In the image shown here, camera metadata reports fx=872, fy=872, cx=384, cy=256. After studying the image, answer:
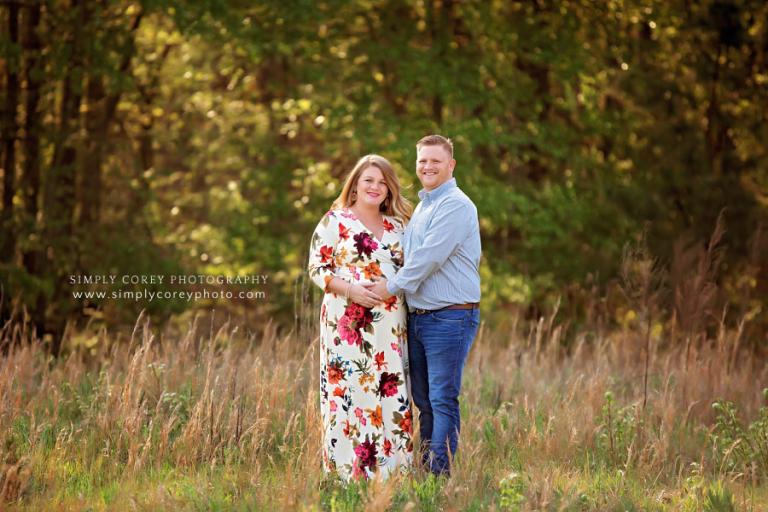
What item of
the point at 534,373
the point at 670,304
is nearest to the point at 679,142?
the point at 670,304

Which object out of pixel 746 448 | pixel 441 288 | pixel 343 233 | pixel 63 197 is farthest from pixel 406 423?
pixel 63 197

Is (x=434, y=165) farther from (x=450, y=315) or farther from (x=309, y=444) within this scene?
(x=309, y=444)

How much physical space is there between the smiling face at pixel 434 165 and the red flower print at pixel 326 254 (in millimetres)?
628

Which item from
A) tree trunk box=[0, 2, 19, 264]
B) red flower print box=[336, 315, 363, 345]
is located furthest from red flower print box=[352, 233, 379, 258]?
tree trunk box=[0, 2, 19, 264]

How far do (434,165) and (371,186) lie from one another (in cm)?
38

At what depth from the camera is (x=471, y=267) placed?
4641 mm

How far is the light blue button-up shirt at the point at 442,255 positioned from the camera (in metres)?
4.47

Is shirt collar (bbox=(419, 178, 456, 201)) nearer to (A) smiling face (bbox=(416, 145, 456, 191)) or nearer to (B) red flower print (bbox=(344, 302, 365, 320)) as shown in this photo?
(A) smiling face (bbox=(416, 145, 456, 191))

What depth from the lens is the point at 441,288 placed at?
14.9 feet

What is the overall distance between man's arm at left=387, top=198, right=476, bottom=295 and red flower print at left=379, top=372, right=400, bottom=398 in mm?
450

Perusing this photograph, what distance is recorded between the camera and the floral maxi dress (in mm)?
4613

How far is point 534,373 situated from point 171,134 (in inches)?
334

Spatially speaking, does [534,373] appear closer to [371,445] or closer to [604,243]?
[371,445]

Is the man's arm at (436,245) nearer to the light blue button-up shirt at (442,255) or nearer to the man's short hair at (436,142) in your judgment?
the light blue button-up shirt at (442,255)
